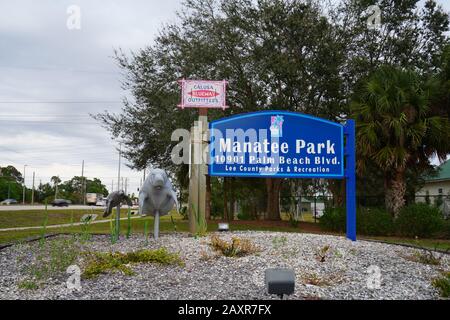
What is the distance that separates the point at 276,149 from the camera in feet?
40.9

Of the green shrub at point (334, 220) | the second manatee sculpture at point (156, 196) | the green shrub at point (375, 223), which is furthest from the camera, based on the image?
the green shrub at point (334, 220)

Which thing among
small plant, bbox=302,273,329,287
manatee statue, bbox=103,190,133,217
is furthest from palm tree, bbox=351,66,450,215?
small plant, bbox=302,273,329,287

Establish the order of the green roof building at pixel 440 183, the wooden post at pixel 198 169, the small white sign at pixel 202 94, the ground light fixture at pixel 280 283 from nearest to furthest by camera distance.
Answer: the ground light fixture at pixel 280 283 < the wooden post at pixel 198 169 < the small white sign at pixel 202 94 < the green roof building at pixel 440 183

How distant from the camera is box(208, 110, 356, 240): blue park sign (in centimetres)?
1245

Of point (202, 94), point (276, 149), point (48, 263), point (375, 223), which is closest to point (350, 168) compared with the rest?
point (276, 149)

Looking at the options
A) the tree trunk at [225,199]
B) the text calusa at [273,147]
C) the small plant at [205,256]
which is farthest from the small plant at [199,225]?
the tree trunk at [225,199]

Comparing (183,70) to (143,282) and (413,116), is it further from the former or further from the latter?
(143,282)

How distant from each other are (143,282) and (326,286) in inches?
102

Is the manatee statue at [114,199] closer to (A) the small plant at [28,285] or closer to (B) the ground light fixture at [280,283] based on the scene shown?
(A) the small plant at [28,285]

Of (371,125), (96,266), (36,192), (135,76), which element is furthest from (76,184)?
(96,266)

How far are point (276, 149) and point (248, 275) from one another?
563 cm

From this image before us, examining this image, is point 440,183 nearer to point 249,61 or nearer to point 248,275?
point 249,61

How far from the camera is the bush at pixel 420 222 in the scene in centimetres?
1703

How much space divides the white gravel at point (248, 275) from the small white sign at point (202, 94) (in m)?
4.31
